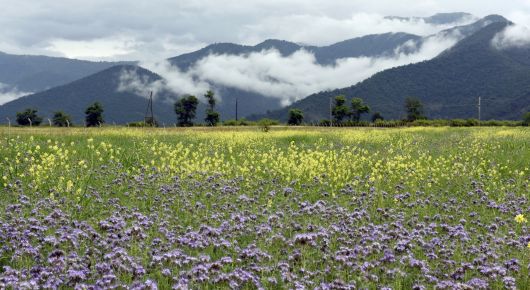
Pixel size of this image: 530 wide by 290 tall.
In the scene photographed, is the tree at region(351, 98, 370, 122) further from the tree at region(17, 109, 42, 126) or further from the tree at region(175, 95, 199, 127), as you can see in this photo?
the tree at region(17, 109, 42, 126)

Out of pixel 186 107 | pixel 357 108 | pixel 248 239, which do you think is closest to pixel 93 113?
pixel 186 107

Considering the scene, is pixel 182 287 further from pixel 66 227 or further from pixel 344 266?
pixel 66 227

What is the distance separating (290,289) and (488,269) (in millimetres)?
2221

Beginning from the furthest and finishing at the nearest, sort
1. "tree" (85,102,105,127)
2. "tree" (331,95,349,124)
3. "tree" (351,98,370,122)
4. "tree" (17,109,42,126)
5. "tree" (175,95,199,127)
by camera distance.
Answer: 1. "tree" (351,98,370,122)
2. "tree" (17,109,42,126)
3. "tree" (175,95,199,127)
4. "tree" (85,102,105,127)
5. "tree" (331,95,349,124)

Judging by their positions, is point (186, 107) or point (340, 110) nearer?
point (340, 110)

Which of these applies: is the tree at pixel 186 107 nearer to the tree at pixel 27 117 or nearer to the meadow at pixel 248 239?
the tree at pixel 27 117

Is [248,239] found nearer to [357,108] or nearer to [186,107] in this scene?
[186,107]

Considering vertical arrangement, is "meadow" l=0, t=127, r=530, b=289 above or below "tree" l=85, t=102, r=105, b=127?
below

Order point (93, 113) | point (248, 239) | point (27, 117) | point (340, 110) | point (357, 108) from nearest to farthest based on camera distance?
1. point (248, 239)
2. point (340, 110)
3. point (93, 113)
4. point (357, 108)
5. point (27, 117)

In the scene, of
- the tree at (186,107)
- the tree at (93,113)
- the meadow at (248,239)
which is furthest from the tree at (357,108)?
the meadow at (248,239)

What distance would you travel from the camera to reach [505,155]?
1820 centimetres

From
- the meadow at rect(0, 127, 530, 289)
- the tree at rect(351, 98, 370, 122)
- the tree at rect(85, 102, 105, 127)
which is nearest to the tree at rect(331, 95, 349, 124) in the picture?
the tree at rect(351, 98, 370, 122)

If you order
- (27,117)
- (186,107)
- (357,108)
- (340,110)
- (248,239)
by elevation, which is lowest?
(248,239)

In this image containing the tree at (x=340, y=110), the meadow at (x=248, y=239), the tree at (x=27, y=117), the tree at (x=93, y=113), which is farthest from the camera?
the tree at (x=27, y=117)
